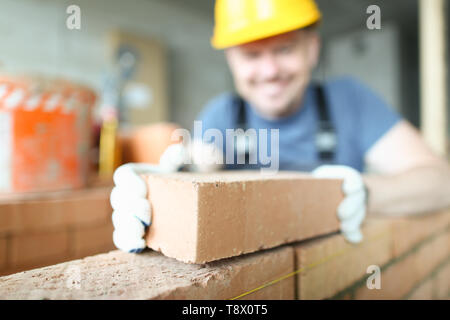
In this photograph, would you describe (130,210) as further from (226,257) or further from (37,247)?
(37,247)

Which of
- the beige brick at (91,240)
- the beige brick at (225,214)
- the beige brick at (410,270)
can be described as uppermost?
the beige brick at (225,214)

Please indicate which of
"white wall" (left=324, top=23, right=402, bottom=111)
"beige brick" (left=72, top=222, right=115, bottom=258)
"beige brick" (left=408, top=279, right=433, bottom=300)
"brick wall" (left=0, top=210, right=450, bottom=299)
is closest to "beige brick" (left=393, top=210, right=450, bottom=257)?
"brick wall" (left=0, top=210, right=450, bottom=299)

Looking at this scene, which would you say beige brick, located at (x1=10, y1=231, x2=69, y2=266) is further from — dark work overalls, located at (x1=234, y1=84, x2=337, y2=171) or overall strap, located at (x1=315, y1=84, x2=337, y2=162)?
overall strap, located at (x1=315, y1=84, x2=337, y2=162)

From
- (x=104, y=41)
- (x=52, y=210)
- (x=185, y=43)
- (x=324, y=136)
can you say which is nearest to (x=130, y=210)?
(x=52, y=210)

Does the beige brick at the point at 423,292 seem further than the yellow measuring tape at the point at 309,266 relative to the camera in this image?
Yes

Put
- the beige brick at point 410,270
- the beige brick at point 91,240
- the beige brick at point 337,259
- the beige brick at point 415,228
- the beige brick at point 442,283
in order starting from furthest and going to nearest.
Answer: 1. the beige brick at point 442,283
2. the beige brick at point 91,240
3. the beige brick at point 415,228
4. the beige brick at point 410,270
5. the beige brick at point 337,259

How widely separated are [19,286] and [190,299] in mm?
265

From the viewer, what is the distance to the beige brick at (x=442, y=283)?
125cm

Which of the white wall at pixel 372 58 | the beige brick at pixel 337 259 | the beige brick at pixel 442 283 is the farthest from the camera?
the white wall at pixel 372 58

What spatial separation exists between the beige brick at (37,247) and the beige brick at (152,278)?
58 cm

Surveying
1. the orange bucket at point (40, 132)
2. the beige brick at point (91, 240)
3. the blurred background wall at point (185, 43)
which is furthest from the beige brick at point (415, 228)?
the blurred background wall at point (185, 43)

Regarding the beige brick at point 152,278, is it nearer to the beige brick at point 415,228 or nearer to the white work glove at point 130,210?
the white work glove at point 130,210

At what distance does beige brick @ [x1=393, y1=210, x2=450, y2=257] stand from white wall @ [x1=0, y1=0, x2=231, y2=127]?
8.33 ft

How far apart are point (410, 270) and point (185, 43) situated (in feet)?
14.3
